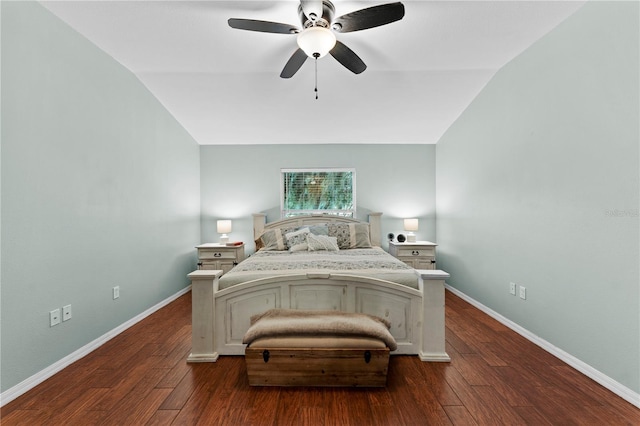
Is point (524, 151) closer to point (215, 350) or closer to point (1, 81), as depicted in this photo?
point (215, 350)

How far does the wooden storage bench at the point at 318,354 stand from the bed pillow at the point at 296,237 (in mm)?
1746

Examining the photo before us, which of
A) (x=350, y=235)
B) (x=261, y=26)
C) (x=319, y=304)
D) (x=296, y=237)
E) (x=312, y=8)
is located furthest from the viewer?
(x=350, y=235)

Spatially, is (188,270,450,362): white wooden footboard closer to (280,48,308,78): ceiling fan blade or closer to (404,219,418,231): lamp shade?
(280,48,308,78): ceiling fan blade

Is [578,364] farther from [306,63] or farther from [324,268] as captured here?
[306,63]

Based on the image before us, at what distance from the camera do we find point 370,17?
5.74 ft

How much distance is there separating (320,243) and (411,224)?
159cm

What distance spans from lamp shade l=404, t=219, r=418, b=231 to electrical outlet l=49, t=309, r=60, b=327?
13.0ft

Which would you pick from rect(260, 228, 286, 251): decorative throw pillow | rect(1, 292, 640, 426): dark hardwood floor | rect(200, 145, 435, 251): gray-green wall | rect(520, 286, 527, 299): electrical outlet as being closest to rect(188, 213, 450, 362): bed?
rect(1, 292, 640, 426): dark hardwood floor

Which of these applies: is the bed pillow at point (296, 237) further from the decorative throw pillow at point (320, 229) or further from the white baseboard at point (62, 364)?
the white baseboard at point (62, 364)

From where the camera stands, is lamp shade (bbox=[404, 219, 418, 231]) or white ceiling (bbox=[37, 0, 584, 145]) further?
lamp shade (bbox=[404, 219, 418, 231])

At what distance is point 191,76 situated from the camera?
3.07m

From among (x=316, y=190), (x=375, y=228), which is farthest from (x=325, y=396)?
(x=316, y=190)

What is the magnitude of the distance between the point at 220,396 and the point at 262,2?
2735 millimetres

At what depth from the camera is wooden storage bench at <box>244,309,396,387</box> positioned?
5.86ft
